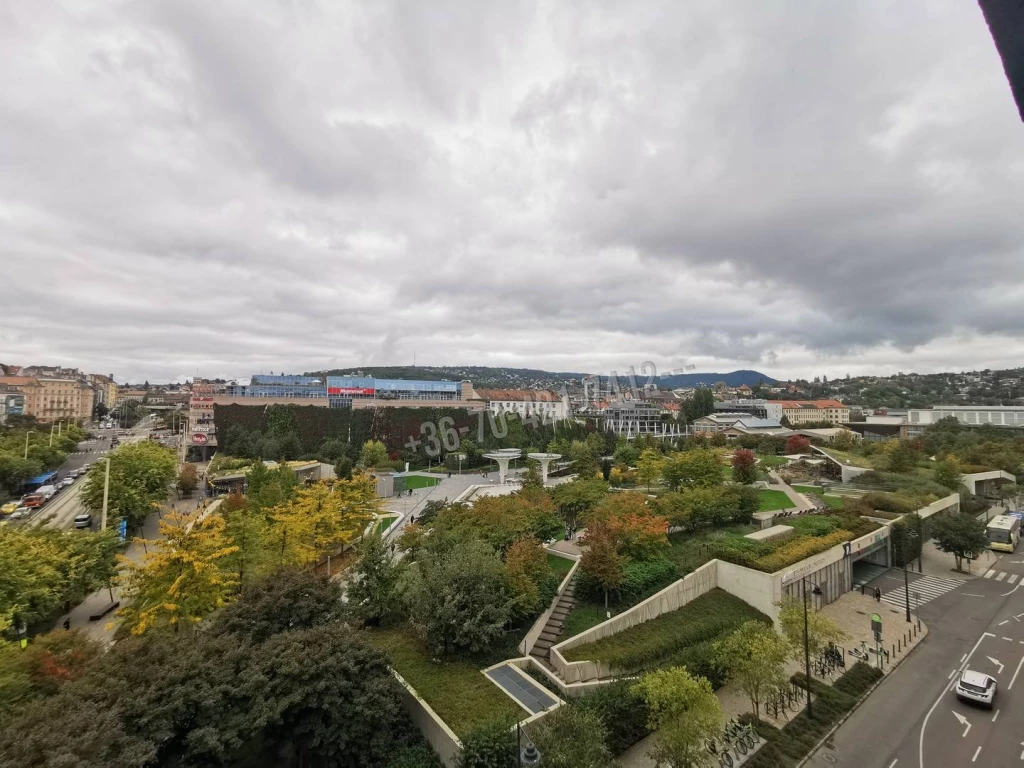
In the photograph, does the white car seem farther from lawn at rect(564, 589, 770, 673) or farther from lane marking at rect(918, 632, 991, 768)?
lawn at rect(564, 589, 770, 673)

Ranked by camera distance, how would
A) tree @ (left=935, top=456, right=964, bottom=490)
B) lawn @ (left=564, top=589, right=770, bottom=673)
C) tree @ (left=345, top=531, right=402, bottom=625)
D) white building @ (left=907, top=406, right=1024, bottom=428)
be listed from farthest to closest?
white building @ (left=907, top=406, right=1024, bottom=428) < tree @ (left=935, top=456, right=964, bottom=490) < tree @ (left=345, top=531, right=402, bottom=625) < lawn @ (left=564, top=589, right=770, bottom=673)

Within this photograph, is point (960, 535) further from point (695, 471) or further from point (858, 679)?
point (858, 679)

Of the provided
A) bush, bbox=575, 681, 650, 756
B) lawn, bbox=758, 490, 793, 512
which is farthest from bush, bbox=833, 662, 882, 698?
lawn, bbox=758, 490, 793, 512

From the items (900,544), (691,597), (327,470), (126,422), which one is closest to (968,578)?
(900,544)

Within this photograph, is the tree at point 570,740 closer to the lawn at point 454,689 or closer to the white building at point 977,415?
the lawn at point 454,689

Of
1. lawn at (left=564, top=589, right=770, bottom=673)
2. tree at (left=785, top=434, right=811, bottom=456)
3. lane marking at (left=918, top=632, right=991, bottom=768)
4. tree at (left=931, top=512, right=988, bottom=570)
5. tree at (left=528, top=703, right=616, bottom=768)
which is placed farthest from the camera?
tree at (left=785, top=434, right=811, bottom=456)

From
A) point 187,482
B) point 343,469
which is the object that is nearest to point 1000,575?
point 343,469

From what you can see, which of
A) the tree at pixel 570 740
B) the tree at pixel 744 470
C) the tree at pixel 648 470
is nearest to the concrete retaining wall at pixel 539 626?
the tree at pixel 570 740

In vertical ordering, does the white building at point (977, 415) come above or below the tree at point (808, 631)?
above
